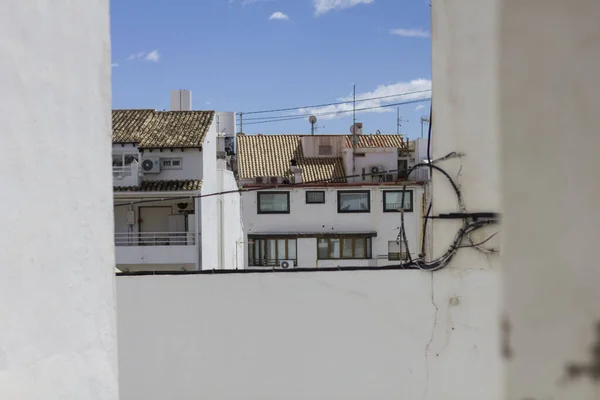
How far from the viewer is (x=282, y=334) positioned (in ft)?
9.02

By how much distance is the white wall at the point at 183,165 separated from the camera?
14.8m

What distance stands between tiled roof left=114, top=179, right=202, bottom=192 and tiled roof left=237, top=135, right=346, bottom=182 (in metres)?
5.59

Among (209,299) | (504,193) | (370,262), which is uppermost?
(504,193)

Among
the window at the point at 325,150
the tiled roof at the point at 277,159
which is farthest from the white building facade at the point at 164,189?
the window at the point at 325,150

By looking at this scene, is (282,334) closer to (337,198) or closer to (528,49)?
(528,49)

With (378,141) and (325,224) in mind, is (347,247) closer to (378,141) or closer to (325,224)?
(325,224)

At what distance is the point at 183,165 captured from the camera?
1488 centimetres

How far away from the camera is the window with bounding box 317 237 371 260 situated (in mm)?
18938

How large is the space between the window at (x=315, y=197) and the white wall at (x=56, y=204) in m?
17.2

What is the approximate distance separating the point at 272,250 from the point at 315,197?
8.52ft

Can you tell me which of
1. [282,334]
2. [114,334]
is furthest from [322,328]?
[114,334]

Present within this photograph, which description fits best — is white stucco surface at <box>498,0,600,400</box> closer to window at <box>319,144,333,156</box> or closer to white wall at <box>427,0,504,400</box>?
white wall at <box>427,0,504,400</box>

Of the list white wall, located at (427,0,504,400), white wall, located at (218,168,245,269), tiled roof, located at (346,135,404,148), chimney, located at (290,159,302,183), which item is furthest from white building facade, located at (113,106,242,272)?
white wall, located at (427,0,504,400)

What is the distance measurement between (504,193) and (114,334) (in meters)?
1.38
